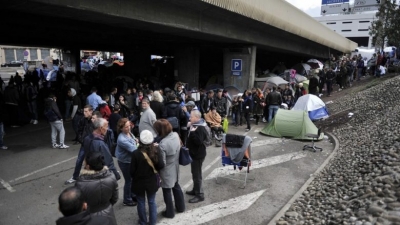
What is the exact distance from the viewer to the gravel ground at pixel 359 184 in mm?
4699

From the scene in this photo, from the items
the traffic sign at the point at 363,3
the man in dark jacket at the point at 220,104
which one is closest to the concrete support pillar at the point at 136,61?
the man in dark jacket at the point at 220,104

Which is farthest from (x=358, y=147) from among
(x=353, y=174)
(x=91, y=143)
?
(x=91, y=143)

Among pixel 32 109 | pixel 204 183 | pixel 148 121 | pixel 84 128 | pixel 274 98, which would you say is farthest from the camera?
pixel 274 98

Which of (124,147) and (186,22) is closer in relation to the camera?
(124,147)

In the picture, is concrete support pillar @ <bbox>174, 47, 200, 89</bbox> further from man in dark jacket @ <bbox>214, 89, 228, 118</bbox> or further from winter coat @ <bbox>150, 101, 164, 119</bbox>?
winter coat @ <bbox>150, 101, 164, 119</bbox>

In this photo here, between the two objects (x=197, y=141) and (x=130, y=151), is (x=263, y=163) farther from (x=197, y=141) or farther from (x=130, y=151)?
(x=130, y=151)

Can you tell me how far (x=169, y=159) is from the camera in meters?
5.29

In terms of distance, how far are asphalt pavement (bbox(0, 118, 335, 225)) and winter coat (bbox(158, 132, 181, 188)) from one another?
790mm

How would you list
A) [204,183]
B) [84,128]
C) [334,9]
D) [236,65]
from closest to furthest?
[84,128] < [204,183] < [236,65] < [334,9]

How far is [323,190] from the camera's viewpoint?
6.55 m

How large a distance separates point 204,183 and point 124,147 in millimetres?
2634

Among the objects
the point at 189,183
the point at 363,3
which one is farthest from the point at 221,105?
the point at 363,3

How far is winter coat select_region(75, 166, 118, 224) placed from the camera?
3.59m

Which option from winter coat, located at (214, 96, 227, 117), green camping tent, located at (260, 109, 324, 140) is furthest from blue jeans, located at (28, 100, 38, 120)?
green camping tent, located at (260, 109, 324, 140)
